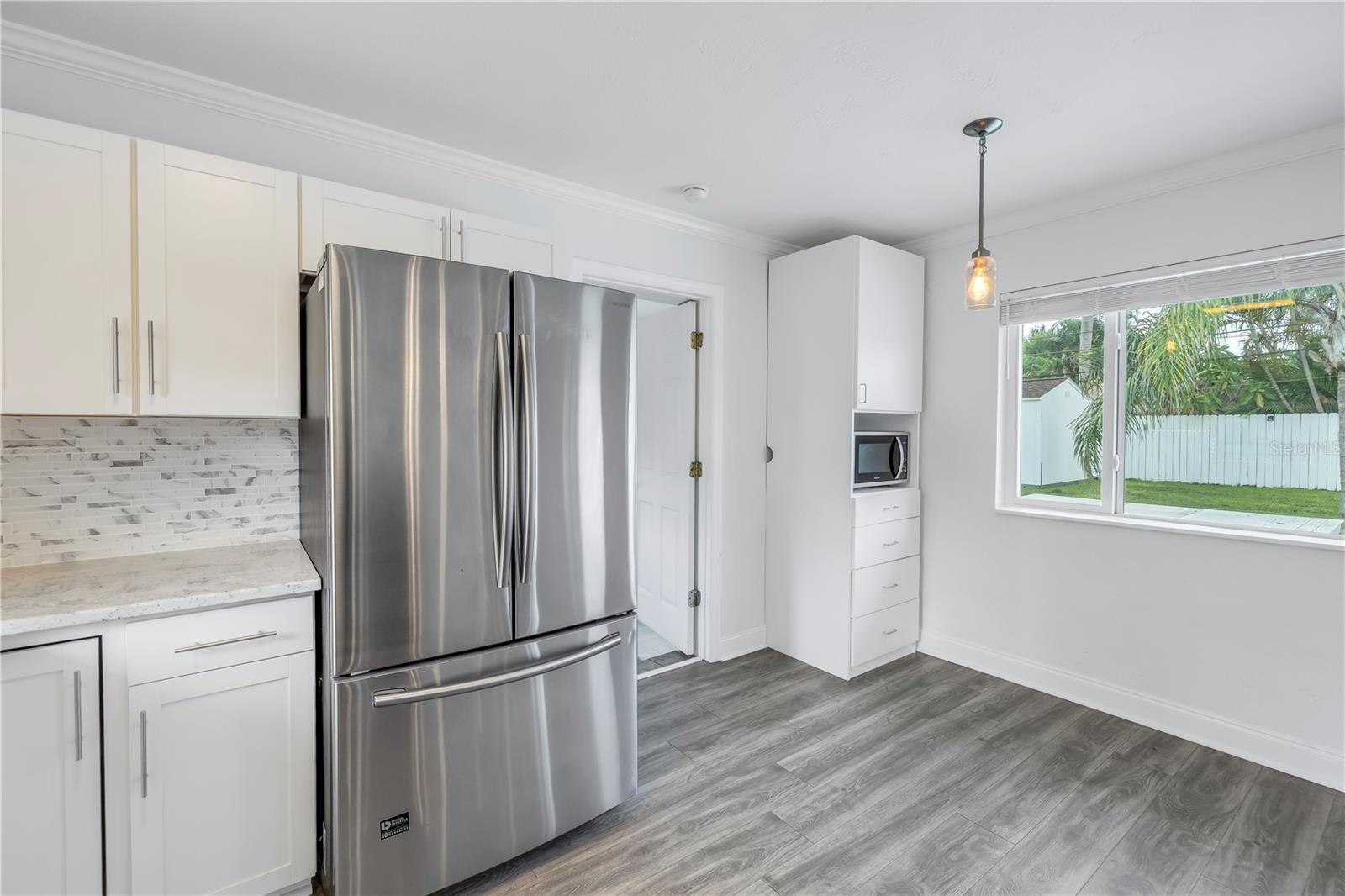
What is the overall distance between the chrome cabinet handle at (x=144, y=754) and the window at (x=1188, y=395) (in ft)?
12.1

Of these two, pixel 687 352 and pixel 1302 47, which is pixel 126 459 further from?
pixel 1302 47

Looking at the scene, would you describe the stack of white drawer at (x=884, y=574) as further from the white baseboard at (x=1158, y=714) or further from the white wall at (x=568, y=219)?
the white wall at (x=568, y=219)

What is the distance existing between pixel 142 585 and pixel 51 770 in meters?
0.43

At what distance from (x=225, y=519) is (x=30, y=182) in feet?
3.55

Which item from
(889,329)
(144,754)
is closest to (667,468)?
(889,329)

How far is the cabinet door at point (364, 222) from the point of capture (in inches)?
74.2

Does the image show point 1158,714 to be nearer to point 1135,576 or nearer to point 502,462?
point 1135,576

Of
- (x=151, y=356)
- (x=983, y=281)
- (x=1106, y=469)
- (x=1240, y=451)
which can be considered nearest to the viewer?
(x=151, y=356)

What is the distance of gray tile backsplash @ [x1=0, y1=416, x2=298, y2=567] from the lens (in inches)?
69.9

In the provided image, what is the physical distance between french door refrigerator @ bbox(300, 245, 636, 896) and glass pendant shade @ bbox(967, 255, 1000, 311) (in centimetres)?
120

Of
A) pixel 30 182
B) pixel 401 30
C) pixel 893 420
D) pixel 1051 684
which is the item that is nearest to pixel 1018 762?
pixel 1051 684

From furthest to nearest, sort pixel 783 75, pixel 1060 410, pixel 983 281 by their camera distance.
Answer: pixel 1060 410
pixel 983 281
pixel 783 75

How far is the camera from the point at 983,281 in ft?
6.70

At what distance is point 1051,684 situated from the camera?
3.07m
